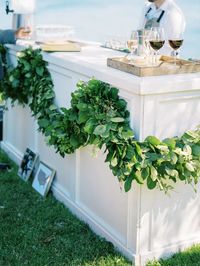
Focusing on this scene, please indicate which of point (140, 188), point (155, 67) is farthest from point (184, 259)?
point (155, 67)

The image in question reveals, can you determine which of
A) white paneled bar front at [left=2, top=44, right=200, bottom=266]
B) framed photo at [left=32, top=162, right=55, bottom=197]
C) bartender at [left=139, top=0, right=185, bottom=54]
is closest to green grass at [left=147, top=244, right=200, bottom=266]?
white paneled bar front at [left=2, top=44, right=200, bottom=266]

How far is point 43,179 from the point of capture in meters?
4.01

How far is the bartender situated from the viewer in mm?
4027

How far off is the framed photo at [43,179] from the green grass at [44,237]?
5 cm

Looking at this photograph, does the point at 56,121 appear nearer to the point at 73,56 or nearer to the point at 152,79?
the point at 73,56

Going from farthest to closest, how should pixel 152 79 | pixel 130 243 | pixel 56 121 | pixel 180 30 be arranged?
pixel 180 30, pixel 56 121, pixel 130 243, pixel 152 79

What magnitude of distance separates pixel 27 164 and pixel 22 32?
1.12m

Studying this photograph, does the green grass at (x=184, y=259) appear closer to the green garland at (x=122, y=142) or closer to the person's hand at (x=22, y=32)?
the green garland at (x=122, y=142)

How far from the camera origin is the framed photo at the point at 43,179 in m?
3.93

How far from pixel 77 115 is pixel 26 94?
1.13 meters

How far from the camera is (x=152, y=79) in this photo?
9.11ft

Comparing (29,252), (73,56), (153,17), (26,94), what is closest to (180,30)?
(153,17)

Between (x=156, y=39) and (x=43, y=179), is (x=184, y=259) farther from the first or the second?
(x=43, y=179)

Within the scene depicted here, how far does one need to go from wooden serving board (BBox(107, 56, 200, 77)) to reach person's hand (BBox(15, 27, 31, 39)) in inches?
61.7
